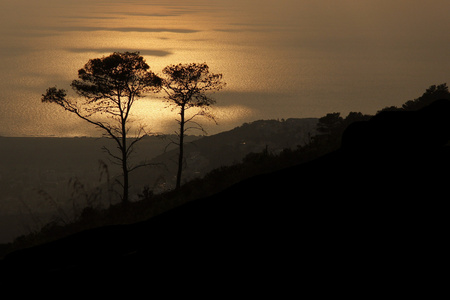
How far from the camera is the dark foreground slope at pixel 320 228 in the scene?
8727 mm

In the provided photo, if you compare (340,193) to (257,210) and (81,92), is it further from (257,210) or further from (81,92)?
(81,92)

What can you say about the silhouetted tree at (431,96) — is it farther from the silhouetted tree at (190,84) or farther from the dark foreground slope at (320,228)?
the dark foreground slope at (320,228)

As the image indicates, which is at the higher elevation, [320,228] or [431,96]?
[431,96]

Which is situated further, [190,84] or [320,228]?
[190,84]

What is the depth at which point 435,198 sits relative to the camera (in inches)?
379

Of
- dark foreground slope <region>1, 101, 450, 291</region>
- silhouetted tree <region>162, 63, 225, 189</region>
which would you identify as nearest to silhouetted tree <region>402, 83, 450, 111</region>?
silhouetted tree <region>162, 63, 225, 189</region>

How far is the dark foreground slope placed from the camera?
28.6ft

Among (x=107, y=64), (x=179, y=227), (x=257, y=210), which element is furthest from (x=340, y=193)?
(x=107, y=64)

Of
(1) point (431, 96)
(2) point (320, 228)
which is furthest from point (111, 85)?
(2) point (320, 228)

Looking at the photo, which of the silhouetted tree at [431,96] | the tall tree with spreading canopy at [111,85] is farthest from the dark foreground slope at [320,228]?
the silhouetted tree at [431,96]

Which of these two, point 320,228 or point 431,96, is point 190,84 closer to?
point 431,96

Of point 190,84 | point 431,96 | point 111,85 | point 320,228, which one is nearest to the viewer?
point 320,228

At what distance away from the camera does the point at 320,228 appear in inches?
367

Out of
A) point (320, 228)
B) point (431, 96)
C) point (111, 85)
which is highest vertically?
point (111, 85)
